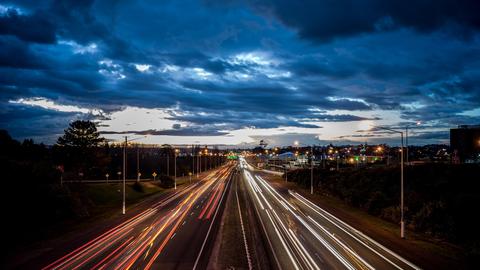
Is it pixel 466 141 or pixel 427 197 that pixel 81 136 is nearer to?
pixel 427 197

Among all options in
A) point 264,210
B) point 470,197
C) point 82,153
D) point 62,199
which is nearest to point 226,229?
point 264,210

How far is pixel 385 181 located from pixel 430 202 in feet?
59.7

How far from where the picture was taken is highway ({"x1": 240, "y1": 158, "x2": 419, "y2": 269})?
72.0 ft

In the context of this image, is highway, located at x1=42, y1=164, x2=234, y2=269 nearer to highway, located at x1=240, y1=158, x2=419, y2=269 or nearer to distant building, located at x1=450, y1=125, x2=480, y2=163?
highway, located at x1=240, y1=158, x2=419, y2=269

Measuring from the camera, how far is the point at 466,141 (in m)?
95.8

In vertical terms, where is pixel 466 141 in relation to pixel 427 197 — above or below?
above

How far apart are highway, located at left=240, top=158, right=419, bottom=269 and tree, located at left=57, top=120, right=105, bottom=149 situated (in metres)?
71.1

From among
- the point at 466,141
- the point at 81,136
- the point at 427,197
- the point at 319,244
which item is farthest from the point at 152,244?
the point at 466,141

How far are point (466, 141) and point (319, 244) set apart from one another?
88.3 metres

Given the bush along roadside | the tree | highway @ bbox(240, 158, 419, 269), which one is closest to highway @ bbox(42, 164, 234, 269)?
highway @ bbox(240, 158, 419, 269)

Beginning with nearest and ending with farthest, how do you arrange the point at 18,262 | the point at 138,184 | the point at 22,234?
the point at 18,262 → the point at 22,234 → the point at 138,184

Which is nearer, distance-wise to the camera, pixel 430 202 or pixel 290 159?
pixel 430 202

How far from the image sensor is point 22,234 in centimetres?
3138

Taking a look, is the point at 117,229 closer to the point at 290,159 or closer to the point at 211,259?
the point at 211,259
